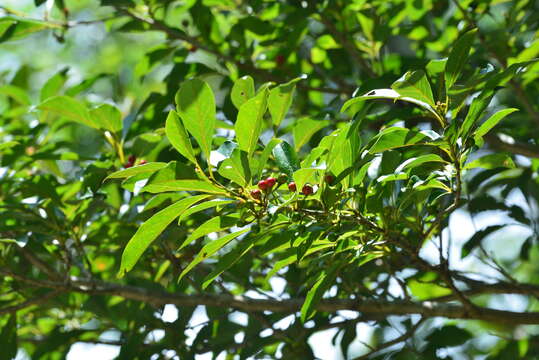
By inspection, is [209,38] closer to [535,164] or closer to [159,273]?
[159,273]

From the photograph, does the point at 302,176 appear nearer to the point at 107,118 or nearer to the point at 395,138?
the point at 395,138

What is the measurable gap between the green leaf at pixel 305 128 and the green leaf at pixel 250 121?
1.10 ft

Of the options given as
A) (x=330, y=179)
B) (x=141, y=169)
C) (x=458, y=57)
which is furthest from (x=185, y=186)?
(x=458, y=57)

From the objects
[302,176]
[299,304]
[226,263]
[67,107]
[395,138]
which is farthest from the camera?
[299,304]

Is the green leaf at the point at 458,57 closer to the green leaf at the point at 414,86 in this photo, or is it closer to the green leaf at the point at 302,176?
the green leaf at the point at 414,86

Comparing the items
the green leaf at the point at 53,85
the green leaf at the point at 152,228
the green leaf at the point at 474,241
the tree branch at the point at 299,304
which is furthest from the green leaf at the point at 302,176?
the green leaf at the point at 53,85

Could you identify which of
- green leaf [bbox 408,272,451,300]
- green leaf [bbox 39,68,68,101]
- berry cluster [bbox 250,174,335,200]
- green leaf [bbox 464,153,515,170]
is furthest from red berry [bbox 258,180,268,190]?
green leaf [bbox 39,68,68,101]

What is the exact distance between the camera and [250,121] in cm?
129

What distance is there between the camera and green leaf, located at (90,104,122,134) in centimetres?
189

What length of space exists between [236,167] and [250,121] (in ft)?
0.30

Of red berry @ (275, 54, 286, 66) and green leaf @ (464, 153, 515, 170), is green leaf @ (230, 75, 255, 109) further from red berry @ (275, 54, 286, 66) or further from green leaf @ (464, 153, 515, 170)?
red berry @ (275, 54, 286, 66)

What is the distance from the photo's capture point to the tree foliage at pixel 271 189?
134 cm

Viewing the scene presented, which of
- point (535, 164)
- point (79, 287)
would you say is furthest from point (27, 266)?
point (535, 164)

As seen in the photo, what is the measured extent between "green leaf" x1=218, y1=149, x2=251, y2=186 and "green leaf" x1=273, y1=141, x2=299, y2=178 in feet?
0.29
